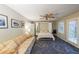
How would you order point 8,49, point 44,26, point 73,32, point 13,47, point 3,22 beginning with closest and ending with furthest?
point 8,49
point 13,47
point 3,22
point 73,32
point 44,26

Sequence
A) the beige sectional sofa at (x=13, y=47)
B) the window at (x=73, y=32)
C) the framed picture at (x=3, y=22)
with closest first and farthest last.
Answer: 1. the beige sectional sofa at (x=13, y=47)
2. the framed picture at (x=3, y=22)
3. the window at (x=73, y=32)

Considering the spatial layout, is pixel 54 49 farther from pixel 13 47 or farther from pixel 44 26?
pixel 44 26

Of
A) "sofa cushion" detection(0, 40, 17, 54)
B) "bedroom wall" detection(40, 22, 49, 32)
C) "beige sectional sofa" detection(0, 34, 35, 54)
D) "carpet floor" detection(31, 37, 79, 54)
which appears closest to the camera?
"sofa cushion" detection(0, 40, 17, 54)

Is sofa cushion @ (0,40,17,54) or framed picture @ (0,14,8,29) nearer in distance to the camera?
sofa cushion @ (0,40,17,54)

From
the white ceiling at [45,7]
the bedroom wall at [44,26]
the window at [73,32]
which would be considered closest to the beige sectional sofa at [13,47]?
the white ceiling at [45,7]

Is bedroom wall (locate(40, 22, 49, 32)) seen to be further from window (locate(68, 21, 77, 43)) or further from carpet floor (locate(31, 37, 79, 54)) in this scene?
carpet floor (locate(31, 37, 79, 54))

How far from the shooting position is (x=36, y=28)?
8.71 metres

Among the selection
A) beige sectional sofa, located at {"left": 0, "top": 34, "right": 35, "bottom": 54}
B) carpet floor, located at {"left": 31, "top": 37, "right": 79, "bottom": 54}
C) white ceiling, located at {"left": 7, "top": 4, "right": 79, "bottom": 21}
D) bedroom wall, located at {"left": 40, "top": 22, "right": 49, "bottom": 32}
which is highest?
white ceiling, located at {"left": 7, "top": 4, "right": 79, "bottom": 21}

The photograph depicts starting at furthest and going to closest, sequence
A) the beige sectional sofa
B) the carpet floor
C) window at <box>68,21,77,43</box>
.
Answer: window at <box>68,21,77,43</box>
the carpet floor
the beige sectional sofa

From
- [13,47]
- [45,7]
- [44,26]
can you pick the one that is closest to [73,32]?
[45,7]

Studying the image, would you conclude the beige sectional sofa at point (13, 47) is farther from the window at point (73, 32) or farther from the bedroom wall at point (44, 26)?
the bedroom wall at point (44, 26)

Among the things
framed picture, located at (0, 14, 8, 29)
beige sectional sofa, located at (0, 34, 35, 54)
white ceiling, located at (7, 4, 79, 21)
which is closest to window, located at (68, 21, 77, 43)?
white ceiling, located at (7, 4, 79, 21)
